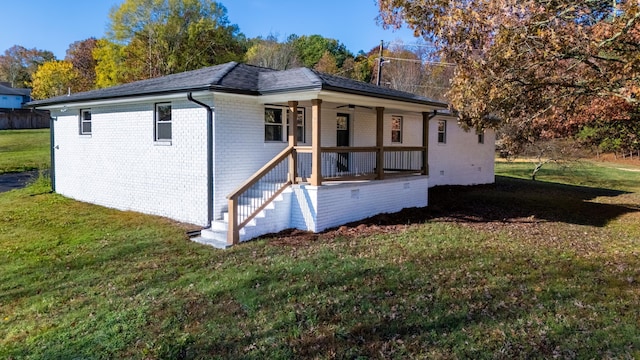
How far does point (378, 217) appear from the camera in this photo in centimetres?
1107

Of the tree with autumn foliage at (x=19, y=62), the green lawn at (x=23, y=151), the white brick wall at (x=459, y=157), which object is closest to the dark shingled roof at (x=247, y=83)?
the white brick wall at (x=459, y=157)

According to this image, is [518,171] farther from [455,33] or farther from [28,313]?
[28,313]

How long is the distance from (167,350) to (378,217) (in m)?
7.24

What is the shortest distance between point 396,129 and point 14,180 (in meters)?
16.5

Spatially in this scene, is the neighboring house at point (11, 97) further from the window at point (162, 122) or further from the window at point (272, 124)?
the window at point (272, 124)

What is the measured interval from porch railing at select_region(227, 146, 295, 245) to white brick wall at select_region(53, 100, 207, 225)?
121cm

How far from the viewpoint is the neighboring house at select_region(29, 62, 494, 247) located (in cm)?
982

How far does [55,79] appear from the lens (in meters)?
40.7

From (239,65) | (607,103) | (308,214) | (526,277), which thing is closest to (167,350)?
(526,277)

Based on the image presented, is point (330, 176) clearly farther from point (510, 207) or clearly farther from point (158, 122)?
point (510, 207)

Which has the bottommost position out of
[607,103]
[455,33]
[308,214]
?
[308,214]

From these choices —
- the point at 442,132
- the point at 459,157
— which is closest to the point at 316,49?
the point at 459,157

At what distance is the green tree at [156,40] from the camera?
1518 inches

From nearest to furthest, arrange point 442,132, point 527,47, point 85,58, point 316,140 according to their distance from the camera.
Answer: point 527,47 → point 316,140 → point 442,132 → point 85,58
